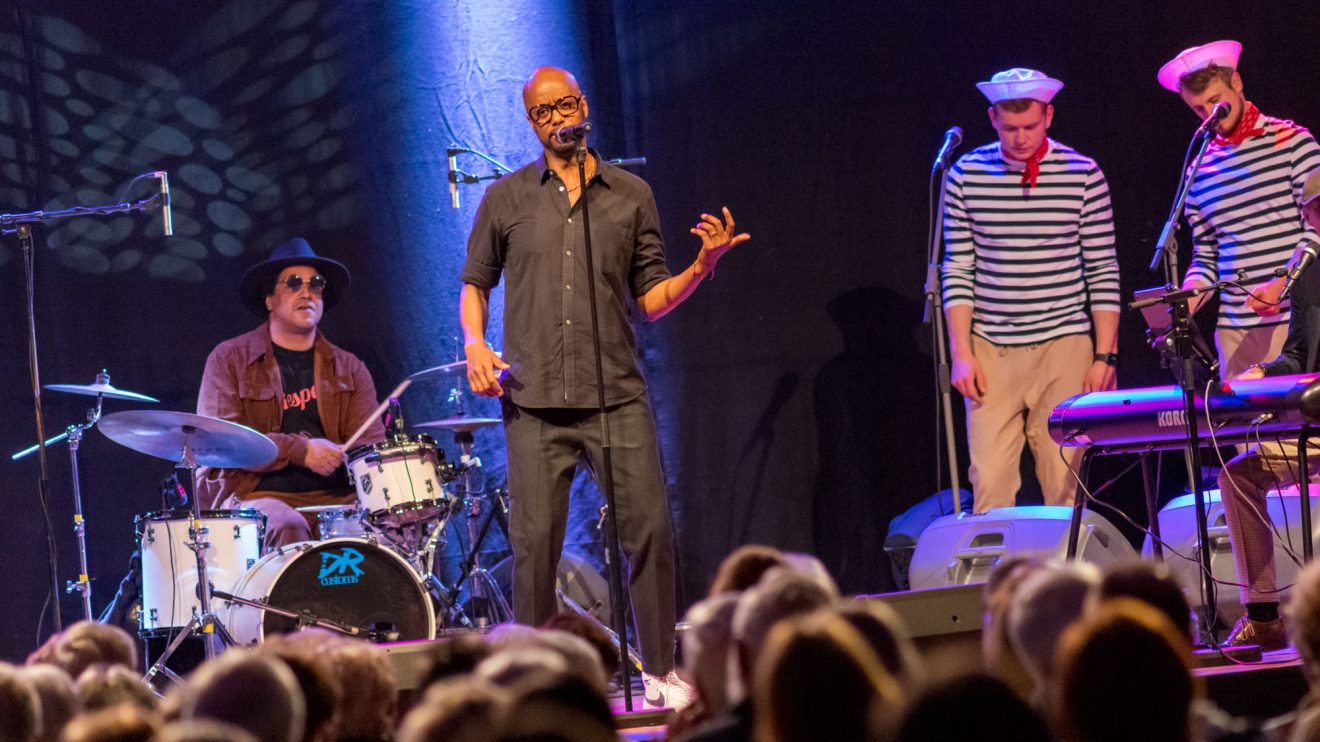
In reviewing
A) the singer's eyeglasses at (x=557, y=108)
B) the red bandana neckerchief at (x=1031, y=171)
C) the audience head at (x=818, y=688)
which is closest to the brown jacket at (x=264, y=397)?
the singer's eyeglasses at (x=557, y=108)

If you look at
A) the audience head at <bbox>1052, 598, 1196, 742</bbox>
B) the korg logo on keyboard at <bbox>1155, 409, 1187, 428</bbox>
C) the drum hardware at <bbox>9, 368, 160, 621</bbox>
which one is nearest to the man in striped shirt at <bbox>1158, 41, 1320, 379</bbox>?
the korg logo on keyboard at <bbox>1155, 409, 1187, 428</bbox>

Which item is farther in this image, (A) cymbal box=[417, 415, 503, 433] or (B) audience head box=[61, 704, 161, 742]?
(A) cymbal box=[417, 415, 503, 433]

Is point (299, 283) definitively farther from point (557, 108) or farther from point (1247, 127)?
point (1247, 127)

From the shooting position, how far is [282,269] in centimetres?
748

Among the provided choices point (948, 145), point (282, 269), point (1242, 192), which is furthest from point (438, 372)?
point (1242, 192)

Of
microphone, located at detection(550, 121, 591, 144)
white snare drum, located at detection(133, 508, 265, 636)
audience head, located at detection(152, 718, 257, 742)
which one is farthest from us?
white snare drum, located at detection(133, 508, 265, 636)

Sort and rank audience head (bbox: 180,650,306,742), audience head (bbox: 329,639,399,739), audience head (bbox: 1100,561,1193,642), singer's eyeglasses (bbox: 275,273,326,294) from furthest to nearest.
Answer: singer's eyeglasses (bbox: 275,273,326,294) → audience head (bbox: 329,639,399,739) → audience head (bbox: 1100,561,1193,642) → audience head (bbox: 180,650,306,742)

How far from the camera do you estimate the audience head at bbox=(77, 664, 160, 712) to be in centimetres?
246

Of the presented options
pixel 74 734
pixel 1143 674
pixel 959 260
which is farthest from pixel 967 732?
pixel 959 260

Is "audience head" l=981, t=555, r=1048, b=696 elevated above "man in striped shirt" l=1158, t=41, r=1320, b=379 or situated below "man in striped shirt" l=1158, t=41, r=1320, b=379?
below

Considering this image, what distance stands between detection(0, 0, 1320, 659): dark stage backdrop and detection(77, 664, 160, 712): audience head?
16.8ft

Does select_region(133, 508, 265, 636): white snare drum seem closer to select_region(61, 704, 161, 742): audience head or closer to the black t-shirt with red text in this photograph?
the black t-shirt with red text

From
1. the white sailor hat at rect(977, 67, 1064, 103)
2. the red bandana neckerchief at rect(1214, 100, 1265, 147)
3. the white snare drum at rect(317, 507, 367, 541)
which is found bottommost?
the white snare drum at rect(317, 507, 367, 541)

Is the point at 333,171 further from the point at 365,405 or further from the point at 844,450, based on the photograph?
the point at 844,450
